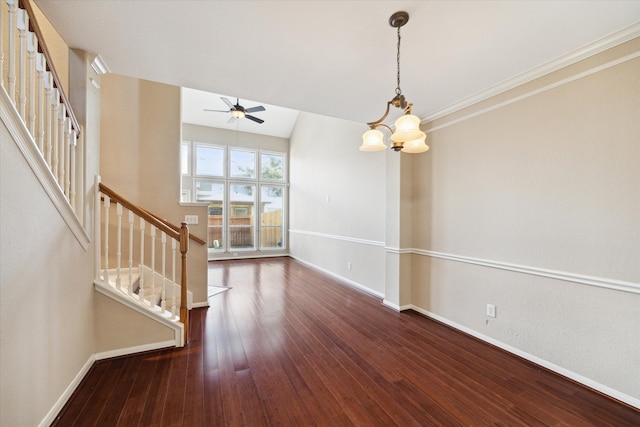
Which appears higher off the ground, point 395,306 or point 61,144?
point 61,144

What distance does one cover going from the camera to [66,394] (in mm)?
1715

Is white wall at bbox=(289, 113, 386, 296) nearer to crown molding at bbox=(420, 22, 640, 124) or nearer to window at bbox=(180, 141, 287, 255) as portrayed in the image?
window at bbox=(180, 141, 287, 255)

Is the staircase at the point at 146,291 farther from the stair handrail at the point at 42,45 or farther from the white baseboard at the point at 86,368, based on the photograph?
Result: the stair handrail at the point at 42,45

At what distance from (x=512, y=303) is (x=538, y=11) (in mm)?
2332

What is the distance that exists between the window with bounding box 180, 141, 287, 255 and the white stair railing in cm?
490

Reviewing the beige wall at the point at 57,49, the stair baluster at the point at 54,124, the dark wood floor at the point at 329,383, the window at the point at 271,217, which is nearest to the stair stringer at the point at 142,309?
the dark wood floor at the point at 329,383

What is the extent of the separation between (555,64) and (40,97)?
12.2 ft

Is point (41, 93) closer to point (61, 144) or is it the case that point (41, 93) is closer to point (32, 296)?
point (61, 144)

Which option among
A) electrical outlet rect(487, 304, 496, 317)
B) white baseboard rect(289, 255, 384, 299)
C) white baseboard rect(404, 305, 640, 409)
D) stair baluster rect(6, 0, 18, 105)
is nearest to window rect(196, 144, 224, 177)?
white baseboard rect(289, 255, 384, 299)

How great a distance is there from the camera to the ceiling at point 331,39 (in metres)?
1.61

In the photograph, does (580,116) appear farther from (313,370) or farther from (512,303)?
(313,370)

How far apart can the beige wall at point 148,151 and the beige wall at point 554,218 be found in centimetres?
331

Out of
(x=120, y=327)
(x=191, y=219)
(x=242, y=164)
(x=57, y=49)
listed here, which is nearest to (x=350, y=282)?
(x=191, y=219)

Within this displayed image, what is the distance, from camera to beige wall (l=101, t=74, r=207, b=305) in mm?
3229
